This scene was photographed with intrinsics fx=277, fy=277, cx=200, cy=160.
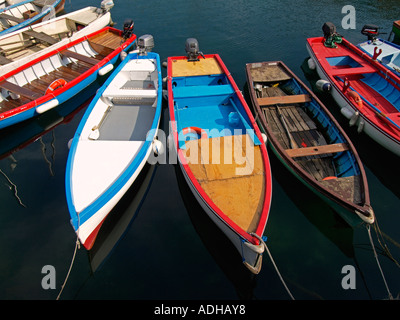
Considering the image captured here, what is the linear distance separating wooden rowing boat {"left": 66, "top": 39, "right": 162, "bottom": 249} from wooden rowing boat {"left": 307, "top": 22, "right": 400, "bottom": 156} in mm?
10725

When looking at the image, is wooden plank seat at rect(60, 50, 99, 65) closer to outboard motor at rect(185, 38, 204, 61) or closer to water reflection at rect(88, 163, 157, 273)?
outboard motor at rect(185, 38, 204, 61)

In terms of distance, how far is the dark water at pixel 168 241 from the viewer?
9.66 m

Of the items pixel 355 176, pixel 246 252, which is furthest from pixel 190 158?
pixel 355 176

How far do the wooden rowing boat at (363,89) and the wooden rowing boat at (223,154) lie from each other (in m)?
6.54

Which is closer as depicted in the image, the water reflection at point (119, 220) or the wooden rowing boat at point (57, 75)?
the water reflection at point (119, 220)

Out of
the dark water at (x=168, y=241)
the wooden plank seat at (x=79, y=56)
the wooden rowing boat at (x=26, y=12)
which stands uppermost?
the wooden rowing boat at (x=26, y=12)

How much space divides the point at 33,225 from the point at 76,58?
1197 centimetres

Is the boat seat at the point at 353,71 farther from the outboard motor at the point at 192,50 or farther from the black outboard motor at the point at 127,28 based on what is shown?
the black outboard motor at the point at 127,28

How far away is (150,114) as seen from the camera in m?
15.1

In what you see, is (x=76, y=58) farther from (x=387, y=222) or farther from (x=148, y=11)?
(x=387, y=222)

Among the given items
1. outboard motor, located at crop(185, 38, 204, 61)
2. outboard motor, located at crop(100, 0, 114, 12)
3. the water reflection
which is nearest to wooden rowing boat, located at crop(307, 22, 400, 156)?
outboard motor, located at crop(185, 38, 204, 61)

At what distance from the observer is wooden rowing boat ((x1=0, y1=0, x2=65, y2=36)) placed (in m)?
23.2
